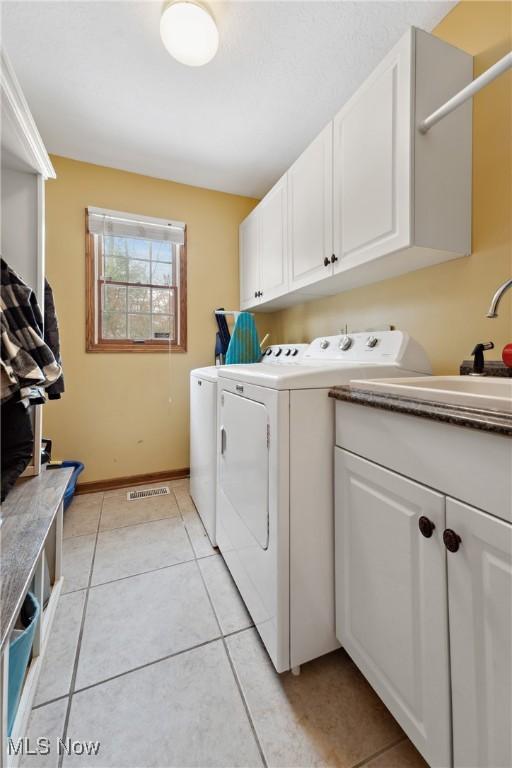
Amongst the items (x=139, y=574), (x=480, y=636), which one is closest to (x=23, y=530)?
(x=139, y=574)

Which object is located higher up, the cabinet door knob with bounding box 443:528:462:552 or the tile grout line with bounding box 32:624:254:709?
the cabinet door knob with bounding box 443:528:462:552

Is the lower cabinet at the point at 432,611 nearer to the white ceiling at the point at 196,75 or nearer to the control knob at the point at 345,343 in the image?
the control knob at the point at 345,343

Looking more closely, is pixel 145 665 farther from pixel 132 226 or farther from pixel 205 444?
pixel 132 226

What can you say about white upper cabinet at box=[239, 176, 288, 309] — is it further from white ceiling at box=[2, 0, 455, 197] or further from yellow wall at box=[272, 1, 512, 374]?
yellow wall at box=[272, 1, 512, 374]

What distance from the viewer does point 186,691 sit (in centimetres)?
100

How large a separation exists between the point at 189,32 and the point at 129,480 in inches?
108

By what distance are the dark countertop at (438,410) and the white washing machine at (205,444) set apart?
0.90m

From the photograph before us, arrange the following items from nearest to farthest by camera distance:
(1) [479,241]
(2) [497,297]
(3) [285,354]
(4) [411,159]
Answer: (2) [497,297]
(4) [411,159]
(1) [479,241]
(3) [285,354]

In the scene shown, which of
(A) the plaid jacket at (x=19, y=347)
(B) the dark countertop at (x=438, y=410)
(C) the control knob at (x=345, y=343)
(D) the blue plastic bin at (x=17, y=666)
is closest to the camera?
(B) the dark countertop at (x=438, y=410)

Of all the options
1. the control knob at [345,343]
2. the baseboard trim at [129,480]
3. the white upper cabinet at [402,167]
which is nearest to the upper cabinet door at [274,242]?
the white upper cabinet at [402,167]

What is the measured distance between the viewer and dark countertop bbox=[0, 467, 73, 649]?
0.74 meters

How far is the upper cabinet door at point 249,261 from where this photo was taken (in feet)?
8.20

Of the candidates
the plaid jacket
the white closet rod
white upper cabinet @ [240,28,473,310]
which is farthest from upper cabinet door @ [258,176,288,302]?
the plaid jacket

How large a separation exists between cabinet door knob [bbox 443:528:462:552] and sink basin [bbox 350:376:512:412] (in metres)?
0.27
